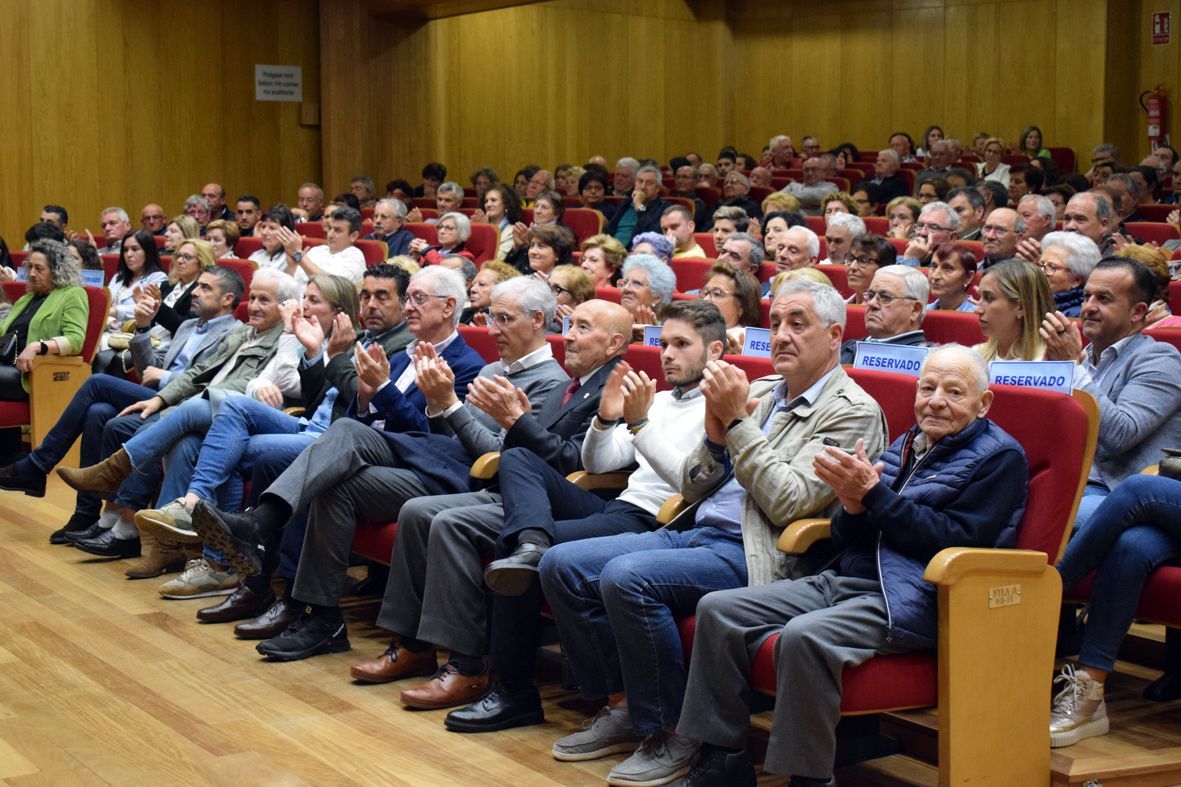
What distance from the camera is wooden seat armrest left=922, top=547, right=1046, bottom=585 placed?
222 centimetres

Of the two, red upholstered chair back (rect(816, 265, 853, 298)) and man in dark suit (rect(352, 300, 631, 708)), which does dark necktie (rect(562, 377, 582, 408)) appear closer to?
man in dark suit (rect(352, 300, 631, 708))

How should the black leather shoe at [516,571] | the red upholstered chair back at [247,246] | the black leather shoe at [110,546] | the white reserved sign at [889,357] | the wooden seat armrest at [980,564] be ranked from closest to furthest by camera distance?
the wooden seat armrest at [980,564] < the black leather shoe at [516,571] < the white reserved sign at [889,357] < the black leather shoe at [110,546] < the red upholstered chair back at [247,246]

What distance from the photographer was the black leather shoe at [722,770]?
2.39 metres

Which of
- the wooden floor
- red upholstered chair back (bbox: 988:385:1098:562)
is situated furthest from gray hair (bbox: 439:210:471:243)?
red upholstered chair back (bbox: 988:385:1098:562)

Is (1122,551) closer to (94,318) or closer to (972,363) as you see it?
(972,363)

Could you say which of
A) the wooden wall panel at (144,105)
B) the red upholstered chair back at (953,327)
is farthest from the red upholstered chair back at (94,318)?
the wooden wall panel at (144,105)

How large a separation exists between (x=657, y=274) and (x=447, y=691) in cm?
180

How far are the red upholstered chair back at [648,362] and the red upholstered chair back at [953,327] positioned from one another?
739mm

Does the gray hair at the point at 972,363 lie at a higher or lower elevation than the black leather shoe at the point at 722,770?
higher

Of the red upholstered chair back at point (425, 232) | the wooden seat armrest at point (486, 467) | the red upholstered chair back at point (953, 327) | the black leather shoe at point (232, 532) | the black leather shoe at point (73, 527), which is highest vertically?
the red upholstered chair back at point (425, 232)

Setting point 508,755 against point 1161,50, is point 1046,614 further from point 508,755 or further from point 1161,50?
point 1161,50

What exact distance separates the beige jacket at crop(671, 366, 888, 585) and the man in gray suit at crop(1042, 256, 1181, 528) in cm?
51

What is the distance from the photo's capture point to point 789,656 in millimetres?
2238

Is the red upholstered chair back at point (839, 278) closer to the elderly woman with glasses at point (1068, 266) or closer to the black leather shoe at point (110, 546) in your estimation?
the elderly woman with glasses at point (1068, 266)
